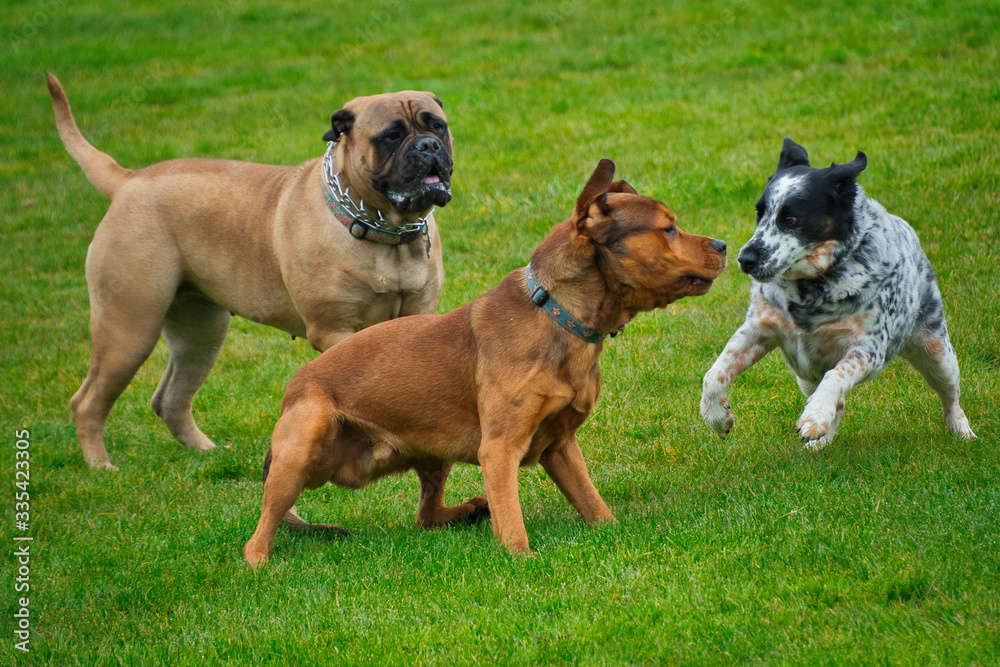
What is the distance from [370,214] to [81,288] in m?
7.46

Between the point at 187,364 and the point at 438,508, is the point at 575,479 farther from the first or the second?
the point at 187,364

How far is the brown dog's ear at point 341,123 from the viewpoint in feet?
23.8

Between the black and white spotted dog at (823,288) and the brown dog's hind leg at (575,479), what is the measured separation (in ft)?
3.09

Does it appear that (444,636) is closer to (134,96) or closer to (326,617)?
(326,617)

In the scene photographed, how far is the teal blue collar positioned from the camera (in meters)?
5.36

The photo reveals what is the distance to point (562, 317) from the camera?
5.38 m

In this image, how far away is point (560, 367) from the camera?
5355 millimetres

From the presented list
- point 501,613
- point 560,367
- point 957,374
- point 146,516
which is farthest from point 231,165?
point 957,374

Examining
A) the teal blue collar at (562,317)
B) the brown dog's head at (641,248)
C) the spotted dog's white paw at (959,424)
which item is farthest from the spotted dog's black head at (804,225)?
the spotted dog's white paw at (959,424)

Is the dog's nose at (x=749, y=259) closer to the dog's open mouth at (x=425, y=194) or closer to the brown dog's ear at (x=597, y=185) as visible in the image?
the brown dog's ear at (x=597, y=185)

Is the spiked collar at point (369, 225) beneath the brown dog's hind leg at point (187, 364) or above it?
above

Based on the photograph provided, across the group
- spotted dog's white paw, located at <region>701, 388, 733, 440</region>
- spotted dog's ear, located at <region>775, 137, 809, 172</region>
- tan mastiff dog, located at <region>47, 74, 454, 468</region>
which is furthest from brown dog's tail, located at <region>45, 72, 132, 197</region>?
spotted dog's ear, located at <region>775, 137, 809, 172</region>

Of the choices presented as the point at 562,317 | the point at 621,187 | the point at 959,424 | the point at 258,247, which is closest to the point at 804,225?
the point at 621,187

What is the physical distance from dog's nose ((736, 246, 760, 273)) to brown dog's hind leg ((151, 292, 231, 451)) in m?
4.78
